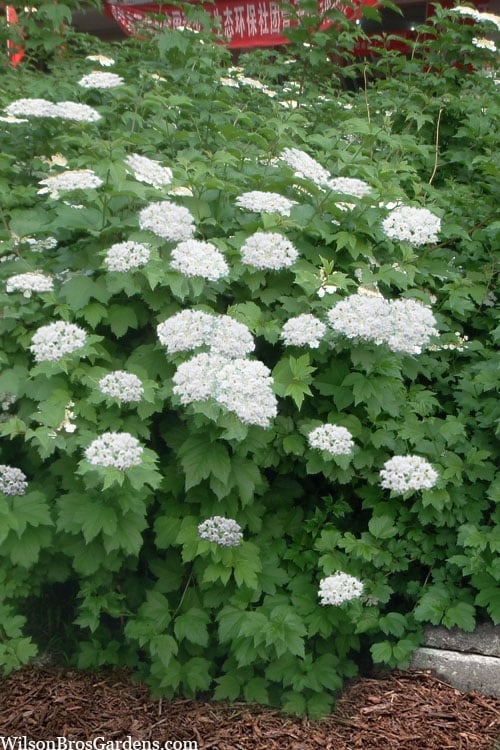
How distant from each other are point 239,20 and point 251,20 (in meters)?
0.16

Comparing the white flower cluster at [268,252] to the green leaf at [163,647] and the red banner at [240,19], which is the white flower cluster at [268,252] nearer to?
the green leaf at [163,647]

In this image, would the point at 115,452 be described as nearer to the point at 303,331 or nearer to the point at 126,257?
the point at 126,257

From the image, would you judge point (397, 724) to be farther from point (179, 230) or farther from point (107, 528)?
point (179, 230)

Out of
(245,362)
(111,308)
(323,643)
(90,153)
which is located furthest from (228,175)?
(323,643)

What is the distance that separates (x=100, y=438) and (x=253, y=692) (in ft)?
4.42

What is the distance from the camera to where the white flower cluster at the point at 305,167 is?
3.95m

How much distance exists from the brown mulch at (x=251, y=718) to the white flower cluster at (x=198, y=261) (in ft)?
5.98

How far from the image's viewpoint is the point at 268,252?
3.49 m

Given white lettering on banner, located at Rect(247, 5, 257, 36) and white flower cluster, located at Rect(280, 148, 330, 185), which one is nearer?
white flower cluster, located at Rect(280, 148, 330, 185)

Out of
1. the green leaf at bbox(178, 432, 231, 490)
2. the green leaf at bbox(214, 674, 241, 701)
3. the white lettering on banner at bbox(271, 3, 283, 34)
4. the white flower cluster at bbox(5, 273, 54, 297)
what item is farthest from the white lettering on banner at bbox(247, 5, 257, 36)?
the green leaf at bbox(214, 674, 241, 701)

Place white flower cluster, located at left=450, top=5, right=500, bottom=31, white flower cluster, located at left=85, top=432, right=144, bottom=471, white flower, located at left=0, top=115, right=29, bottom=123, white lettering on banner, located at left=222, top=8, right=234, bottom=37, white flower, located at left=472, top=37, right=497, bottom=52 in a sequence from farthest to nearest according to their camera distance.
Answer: white lettering on banner, located at left=222, top=8, right=234, bottom=37, white flower, located at left=472, top=37, right=497, bottom=52, white flower cluster, located at left=450, top=5, right=500, bottom=31, white flower, located at left=0, top=115, right=29, bottom=123, white flower cluster, located at left=85, top=432, right=144, bottom=471

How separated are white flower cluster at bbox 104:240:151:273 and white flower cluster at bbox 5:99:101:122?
1.05 metres

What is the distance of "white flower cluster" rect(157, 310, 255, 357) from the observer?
3.08m

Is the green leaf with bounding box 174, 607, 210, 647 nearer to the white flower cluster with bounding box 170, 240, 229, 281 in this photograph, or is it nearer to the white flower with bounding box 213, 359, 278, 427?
the white flower with bounding box 213, 359, 278, 427
